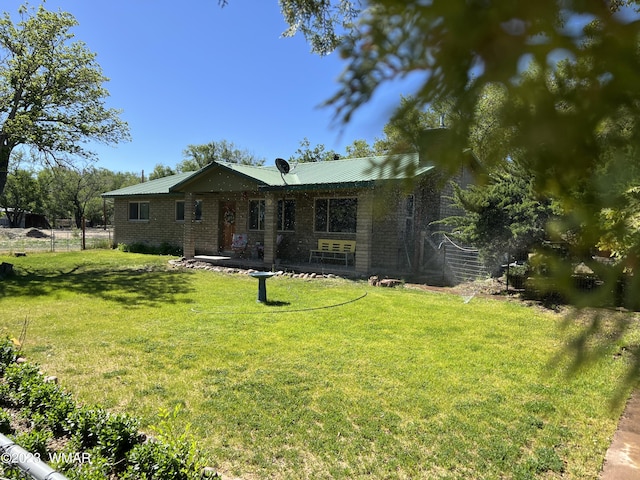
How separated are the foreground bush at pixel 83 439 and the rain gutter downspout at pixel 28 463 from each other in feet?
0.74

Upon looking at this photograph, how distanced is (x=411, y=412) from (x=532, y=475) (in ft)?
3.72

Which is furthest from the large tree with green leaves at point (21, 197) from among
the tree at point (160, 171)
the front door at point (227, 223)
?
the front door at point (227, 223)

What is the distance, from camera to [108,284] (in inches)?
457

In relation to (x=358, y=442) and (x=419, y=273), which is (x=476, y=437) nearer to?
(x=358, y=442)

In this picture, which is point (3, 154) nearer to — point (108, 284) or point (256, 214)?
point (108, 284)

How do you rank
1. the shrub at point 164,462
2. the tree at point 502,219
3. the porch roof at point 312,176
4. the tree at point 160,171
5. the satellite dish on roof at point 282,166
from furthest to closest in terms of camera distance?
1. the tree at point 160,171
2. the satellite dish on roof at point 282,166
3. the porch roof at point 312,176
4. the tree at point 502,219
5. the shrub at point 164,462

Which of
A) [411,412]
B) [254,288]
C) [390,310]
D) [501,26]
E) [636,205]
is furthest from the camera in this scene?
[254,288]

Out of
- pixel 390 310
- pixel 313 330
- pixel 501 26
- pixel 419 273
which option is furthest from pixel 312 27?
pixel 419 273

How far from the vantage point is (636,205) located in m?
1.16

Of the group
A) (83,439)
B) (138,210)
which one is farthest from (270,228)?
(138,210)

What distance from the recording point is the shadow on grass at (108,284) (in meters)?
9.79

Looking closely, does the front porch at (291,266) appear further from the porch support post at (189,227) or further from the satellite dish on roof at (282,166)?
the satellite dish on roof at (282,166)

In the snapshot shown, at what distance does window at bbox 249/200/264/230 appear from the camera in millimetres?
16906

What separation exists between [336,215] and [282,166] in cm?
285
